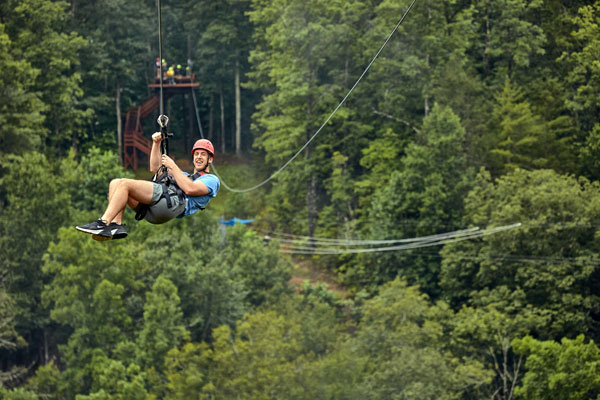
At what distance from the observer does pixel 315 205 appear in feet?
179

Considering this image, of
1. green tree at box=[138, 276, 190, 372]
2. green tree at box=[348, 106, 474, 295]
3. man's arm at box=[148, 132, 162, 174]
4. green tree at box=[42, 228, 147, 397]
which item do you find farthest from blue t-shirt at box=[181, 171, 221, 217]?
green tree at box=[348, 106, 474, 295]

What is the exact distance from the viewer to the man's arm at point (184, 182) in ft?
39.8

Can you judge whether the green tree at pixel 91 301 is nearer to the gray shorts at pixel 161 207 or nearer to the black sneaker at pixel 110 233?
the gray shorts at pixel 161 207

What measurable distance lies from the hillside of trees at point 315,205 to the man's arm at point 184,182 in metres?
26.7

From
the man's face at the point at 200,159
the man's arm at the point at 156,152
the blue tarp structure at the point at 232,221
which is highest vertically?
the man's arm at the point at 156,152

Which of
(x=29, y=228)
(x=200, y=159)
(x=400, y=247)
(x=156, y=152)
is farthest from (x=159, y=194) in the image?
(x=29, y=228)

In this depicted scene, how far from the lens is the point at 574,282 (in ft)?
137

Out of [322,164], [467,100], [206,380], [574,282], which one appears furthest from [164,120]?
[322,164]

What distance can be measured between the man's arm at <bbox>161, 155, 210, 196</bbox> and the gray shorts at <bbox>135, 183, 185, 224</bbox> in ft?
0.56

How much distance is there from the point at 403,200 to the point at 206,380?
14023mm

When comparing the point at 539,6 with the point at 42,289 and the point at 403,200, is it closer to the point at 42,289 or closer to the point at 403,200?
the point at 403,200

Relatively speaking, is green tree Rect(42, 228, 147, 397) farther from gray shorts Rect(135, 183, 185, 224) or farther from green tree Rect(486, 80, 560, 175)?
gray shorts Rect(135, 183, 185, 224)

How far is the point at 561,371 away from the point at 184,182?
91.3ft

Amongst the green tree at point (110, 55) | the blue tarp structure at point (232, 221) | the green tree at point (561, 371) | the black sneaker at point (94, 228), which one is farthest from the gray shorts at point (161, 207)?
the green tree at point (110, 55)
